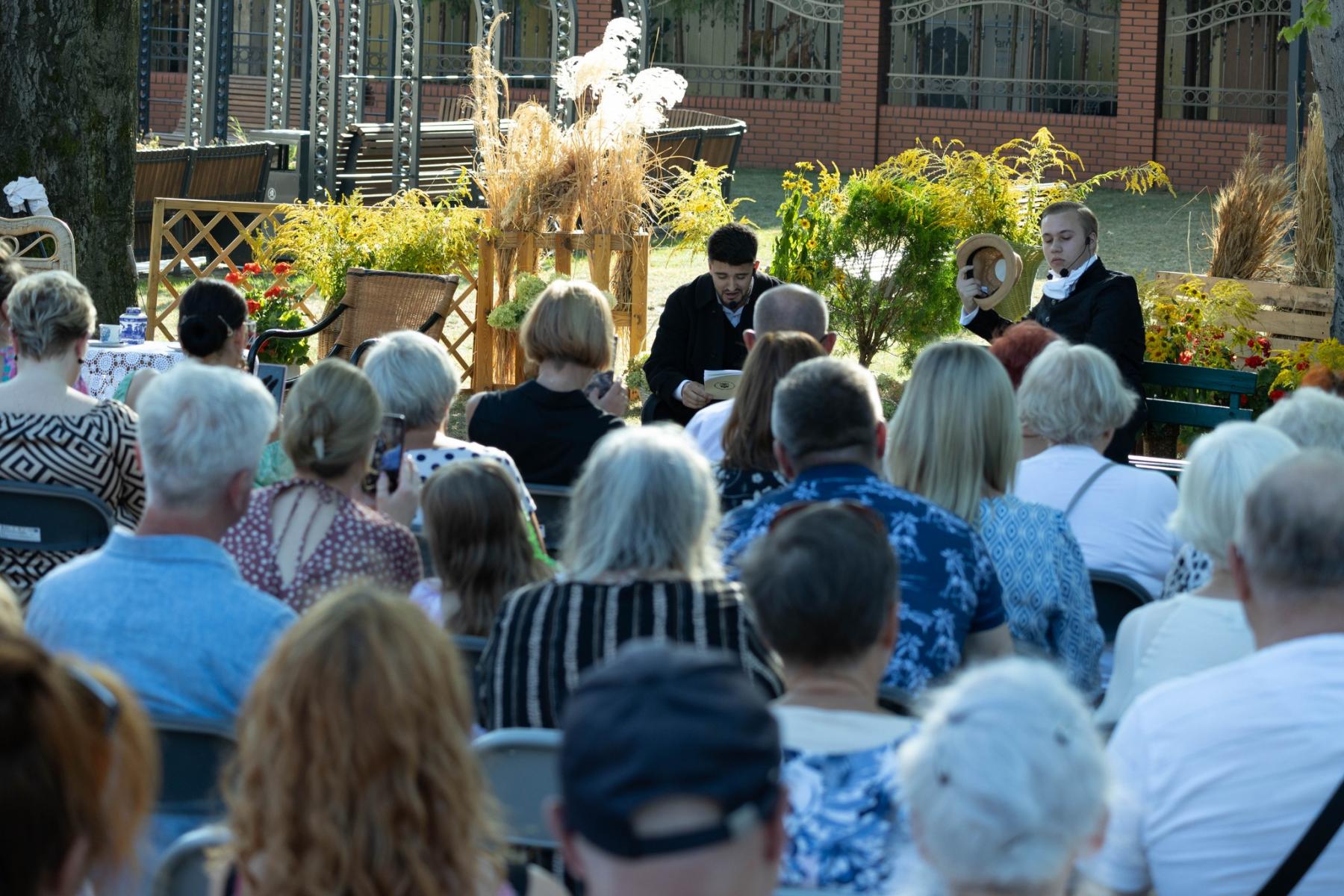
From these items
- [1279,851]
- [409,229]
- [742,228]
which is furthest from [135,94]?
[1279,851]

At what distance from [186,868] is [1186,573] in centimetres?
229

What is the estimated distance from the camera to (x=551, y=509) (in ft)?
15.0

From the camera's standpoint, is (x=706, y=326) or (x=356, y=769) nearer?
(x=356, y=769)

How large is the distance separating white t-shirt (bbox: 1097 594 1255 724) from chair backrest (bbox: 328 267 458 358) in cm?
616

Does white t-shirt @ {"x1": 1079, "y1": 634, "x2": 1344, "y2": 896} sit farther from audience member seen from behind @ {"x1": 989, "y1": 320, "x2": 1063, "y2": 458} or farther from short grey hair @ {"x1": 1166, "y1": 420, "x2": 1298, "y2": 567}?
audience member seen from behind @ {"x1": 989, "y1": 320, "x2": 1063, "y2": 458}

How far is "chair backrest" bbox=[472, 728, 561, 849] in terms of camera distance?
2.51 meters

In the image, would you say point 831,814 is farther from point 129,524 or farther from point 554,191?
point 554,191

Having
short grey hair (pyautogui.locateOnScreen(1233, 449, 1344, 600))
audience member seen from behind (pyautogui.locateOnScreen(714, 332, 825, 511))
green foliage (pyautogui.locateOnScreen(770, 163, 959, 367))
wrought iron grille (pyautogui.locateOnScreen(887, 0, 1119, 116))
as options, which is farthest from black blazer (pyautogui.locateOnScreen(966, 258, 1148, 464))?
wrought iron grille (pyautogui.locateOnScreen(887, 0, 1119, 116))

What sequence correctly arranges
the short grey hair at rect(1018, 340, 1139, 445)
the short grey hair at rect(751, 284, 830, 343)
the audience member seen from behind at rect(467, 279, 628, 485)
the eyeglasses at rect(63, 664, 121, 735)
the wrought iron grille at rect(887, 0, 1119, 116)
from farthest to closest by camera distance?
the wrought iron grille at rect(887, 0, 1119, 116) → the short grey hair at rect(751, 284, 830, 343) → the audience member seen from behind at rect(467, 279, 628, 485) → the short grey hair at rect(1018, 340, 1139, 445) → the eyeglasses at rect(63, 664, 121, 735)

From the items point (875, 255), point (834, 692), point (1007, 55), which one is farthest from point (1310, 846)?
point (1007, 55)

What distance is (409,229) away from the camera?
9672mm

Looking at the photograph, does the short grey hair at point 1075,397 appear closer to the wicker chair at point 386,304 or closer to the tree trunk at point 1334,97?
the tree trunk at point 1334,97

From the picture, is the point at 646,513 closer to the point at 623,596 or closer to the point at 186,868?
the point at 623,596

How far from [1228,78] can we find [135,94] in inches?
686
